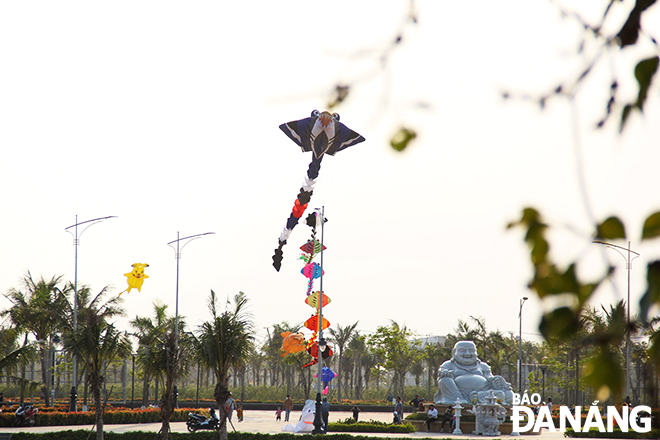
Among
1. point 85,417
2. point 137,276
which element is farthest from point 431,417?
point 137,276

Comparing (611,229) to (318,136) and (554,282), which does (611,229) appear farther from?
(318,136)

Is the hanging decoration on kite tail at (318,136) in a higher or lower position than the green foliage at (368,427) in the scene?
higher

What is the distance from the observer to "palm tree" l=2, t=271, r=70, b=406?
42.9 metres

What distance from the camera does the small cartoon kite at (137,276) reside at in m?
42.8

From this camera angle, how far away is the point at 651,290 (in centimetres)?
178

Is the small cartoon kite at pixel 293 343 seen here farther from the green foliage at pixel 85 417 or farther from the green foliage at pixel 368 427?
the green foliage at pixel 368 427

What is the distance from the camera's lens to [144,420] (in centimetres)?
3394

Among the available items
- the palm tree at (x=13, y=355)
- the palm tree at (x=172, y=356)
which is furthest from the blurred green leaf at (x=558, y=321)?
the palm tree at (x=13, y=355)

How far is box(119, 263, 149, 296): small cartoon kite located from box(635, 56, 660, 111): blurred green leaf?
42.6 metres

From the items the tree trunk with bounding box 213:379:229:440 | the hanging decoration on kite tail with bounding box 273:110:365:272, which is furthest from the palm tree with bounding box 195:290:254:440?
the hanging decoration on kite tail with bounding box 273:110:365:272

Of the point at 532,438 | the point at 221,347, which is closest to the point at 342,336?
the point at 532,438

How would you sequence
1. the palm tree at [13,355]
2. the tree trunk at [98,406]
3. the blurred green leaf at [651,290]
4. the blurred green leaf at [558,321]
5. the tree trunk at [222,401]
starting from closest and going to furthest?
the blurred green leaf at [651,290]
the blurred green leaf at [558,321]
the tree trunk at [222,401]
the tree trunk at [98,406]
the palm tree at [13,355]

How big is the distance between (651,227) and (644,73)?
0.53 meters

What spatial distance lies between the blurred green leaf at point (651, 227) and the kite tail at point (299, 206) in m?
33.7
